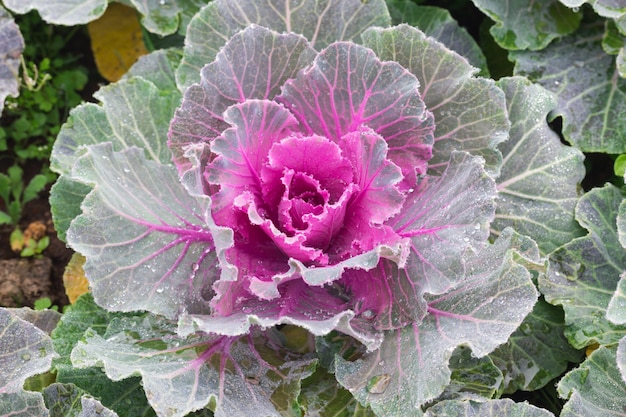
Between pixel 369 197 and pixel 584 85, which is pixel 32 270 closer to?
pixel 369 197

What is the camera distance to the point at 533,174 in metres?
2.00

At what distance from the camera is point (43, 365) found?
167 centimetres

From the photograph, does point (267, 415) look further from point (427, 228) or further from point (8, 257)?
point (8, 257)

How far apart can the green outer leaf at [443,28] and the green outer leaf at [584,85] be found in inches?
4.7

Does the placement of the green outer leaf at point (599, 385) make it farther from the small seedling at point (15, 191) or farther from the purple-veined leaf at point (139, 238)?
the small seedling at point (15, 191)

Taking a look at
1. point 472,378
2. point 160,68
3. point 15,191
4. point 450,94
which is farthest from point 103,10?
point 472,378

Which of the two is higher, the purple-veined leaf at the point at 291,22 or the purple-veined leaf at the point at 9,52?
A: the purple-veined leaf at the point at 291,22

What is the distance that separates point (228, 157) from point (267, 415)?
59cm

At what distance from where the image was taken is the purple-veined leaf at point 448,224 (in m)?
1.48

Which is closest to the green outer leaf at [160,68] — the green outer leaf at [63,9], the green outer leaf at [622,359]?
the green outer leaf at [63,9]

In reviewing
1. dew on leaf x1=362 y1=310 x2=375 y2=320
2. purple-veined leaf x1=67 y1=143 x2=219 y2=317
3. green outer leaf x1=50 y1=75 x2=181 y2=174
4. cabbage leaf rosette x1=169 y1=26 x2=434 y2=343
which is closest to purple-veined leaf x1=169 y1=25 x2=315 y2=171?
cabbage leaf rosette x1=169 y1=26 x2=434 y2=343

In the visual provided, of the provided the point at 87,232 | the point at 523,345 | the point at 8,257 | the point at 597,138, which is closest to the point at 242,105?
the point at 87,232

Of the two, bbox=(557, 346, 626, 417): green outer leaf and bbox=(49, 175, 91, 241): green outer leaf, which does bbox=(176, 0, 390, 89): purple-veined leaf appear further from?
bbox=(557, 346, 626, 417): green outer leaf

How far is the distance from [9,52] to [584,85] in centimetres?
195
